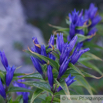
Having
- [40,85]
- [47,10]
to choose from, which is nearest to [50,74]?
[40,85]

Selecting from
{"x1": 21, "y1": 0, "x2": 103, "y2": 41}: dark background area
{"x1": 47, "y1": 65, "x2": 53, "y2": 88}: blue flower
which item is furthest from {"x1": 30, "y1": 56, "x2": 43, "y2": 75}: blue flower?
{"x1": 21, "y1": 0, "x2": 103, "y2": 41}: dark background area

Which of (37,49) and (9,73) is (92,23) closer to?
(37,49)

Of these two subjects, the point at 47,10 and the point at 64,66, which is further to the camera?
the point at 47,10

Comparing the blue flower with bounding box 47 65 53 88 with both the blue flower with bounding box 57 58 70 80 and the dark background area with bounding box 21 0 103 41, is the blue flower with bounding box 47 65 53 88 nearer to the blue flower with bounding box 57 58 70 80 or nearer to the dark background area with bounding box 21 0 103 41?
the blue flower with bounding box 57 58 70 80

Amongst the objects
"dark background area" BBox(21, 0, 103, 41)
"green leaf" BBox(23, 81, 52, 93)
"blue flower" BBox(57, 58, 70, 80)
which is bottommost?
"dark background area" BBox(21, 0, 103, 41)

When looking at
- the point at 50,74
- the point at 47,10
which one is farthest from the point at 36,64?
the point at 47,10

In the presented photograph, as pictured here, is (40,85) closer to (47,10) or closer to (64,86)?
(64,86)

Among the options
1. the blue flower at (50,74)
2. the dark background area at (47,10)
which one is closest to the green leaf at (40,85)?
the blue flower at (50,74)

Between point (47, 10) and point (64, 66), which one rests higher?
point (64, 66)

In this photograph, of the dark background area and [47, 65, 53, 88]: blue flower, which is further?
the dark background area

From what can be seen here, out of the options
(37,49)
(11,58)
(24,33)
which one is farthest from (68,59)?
(24,33)

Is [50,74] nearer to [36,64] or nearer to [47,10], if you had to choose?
[36,64]
